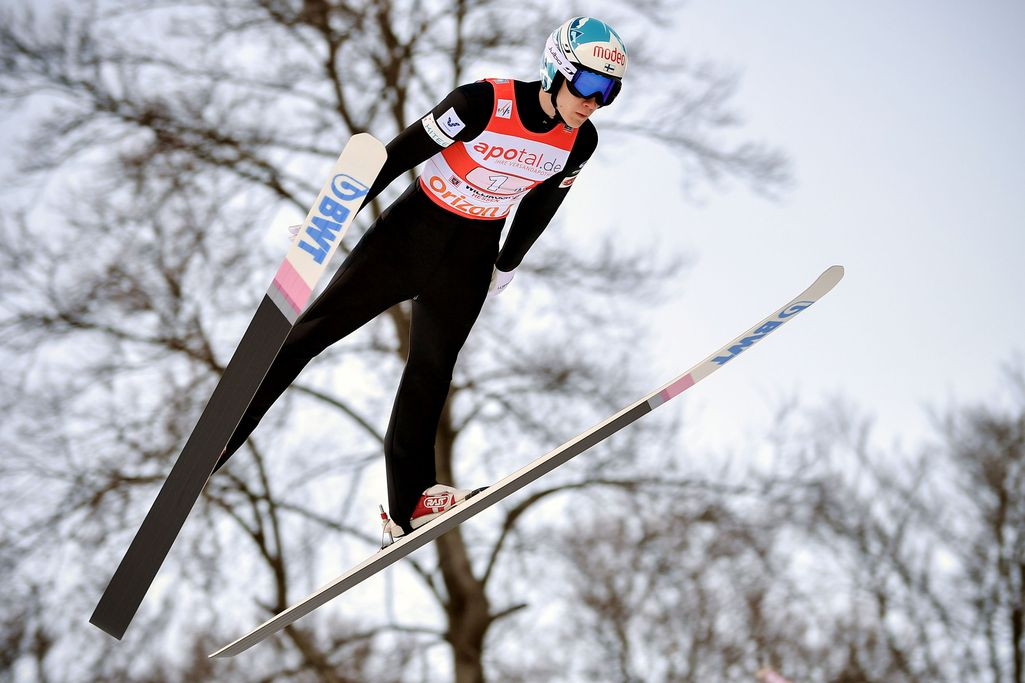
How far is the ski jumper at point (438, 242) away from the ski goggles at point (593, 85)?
0.16 metres

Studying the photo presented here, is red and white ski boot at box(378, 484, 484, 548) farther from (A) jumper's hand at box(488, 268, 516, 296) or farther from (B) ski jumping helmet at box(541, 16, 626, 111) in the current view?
(B) ski jumping helmet at box(541, 16, 626, 111)

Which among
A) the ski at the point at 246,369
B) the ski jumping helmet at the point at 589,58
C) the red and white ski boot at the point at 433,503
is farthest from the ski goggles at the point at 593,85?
the red and white ski boot at the point at 433,503

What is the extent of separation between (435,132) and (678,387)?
4.05ft

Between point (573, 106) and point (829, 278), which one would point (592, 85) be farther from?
point (829, 278)

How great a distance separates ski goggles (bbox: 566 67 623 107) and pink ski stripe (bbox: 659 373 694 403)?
1041 mm

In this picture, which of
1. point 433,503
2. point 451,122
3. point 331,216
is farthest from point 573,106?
point 433,503

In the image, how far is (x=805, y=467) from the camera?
8438 mm

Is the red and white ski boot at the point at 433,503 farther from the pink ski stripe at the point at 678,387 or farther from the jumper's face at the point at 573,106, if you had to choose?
the jumper's face at the point at 573,106

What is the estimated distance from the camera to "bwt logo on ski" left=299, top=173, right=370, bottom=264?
98.2 inches

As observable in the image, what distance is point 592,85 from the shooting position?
2.59 meters

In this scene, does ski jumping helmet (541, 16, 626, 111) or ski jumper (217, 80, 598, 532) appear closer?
ski jumping helmet (541, 16, 626, 111)

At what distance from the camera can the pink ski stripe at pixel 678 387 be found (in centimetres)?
324

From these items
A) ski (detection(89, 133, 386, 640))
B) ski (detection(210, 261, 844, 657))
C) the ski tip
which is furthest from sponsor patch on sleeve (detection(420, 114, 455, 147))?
the ski tip

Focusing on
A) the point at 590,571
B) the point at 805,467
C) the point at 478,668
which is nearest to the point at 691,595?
the point at 590,571
